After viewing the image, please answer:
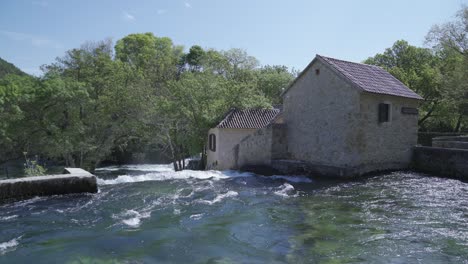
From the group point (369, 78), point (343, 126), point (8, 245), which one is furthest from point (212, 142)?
point (8, 245)

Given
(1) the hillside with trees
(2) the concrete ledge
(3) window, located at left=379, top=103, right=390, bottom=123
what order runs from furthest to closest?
(1) the hillside with trees
(3) window, located at left=379, top=103, right=390, bottom=123
(2) the concrete ledge

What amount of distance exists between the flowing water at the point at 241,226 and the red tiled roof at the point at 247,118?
857 centimetres

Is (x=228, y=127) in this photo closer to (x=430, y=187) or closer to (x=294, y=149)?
(x=294, y=149)

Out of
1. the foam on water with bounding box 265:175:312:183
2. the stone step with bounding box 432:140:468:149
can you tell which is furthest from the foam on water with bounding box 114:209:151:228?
the stone step with bounding box 432:140:468:149

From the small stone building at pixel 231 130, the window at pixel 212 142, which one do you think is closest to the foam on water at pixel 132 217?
the small stone building at pixel 231 130

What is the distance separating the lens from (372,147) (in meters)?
15.2

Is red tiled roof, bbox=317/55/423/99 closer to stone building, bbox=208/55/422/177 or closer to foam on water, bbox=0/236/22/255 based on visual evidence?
stone building, bbox=208/55/422/177

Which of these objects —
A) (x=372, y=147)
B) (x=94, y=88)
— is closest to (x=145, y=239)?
(x=372, y=147)

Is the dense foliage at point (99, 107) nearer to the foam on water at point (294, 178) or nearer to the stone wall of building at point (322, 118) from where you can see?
the stone wall of building at point (322, 118)

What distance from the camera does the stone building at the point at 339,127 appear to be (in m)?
14.8

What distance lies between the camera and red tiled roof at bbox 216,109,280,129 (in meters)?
20.9

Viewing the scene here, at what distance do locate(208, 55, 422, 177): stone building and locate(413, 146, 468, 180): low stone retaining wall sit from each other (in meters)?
0.54

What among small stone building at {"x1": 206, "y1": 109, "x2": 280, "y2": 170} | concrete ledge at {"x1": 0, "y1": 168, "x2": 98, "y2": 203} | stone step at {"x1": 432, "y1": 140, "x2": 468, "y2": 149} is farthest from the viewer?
small stone building at {"x1": 206, "y1": 109, "x2": 280, "y2": 170}

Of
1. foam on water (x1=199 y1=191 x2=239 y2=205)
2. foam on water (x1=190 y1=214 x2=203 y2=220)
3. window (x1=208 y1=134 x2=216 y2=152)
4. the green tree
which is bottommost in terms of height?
foam on water (x1=199 y1=191 x2=239 y2=205)
